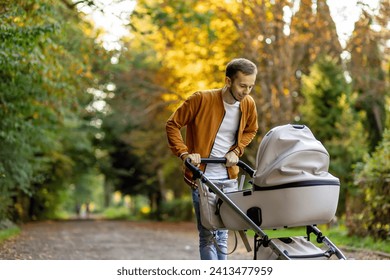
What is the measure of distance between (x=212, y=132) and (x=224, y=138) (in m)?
0.13

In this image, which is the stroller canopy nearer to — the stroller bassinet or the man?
the stroller bassinet

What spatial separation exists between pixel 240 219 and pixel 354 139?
10.8 m

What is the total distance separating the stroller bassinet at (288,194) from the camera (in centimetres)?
402

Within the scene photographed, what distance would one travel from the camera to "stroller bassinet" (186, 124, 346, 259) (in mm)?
4016

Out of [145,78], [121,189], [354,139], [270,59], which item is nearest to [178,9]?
[270,59]

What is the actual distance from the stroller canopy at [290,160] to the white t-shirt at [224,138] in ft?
1.83

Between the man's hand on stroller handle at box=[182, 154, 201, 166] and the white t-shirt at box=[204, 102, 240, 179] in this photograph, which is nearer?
the man's hand on stroller handle at box=[182, 154, 201, 166]

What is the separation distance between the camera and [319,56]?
1588cm

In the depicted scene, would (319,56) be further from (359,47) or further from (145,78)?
(145,78)

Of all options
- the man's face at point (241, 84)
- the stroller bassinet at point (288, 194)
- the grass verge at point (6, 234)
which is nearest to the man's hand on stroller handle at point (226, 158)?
Answer: the stroller bassinet at point (288, 194)

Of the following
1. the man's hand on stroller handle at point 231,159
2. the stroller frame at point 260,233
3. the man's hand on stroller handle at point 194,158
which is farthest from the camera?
the man's hand on stroller handle at point 231,159

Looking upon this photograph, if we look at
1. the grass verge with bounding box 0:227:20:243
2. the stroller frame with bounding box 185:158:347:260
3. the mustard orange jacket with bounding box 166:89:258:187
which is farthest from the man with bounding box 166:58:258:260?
the grass verge with bounding box 0:227:20:243

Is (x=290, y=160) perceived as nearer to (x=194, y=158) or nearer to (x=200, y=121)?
(x=194, y=158)

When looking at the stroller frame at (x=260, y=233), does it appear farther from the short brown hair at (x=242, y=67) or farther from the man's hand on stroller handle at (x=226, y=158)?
the short brown hair at (x=242, y=67)
